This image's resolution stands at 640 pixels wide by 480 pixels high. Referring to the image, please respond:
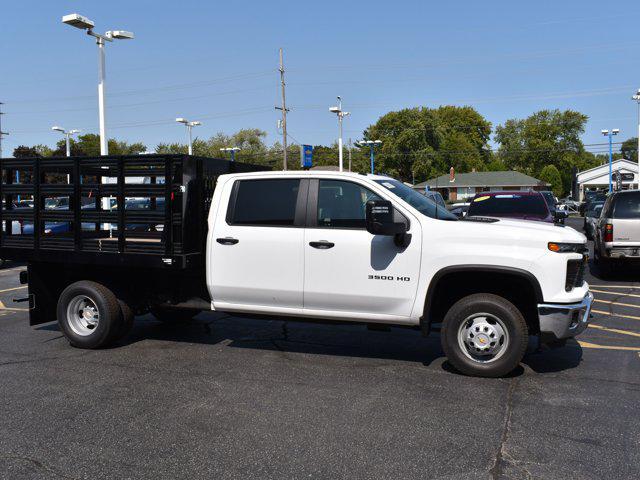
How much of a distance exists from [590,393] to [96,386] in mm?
4393

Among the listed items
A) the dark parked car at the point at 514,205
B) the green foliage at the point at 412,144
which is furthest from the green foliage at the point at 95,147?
the dark parked car at the point at 514,205

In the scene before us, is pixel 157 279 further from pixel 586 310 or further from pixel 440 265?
pixel 586 310

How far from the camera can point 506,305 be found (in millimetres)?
5582

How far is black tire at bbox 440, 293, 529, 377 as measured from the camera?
552cm

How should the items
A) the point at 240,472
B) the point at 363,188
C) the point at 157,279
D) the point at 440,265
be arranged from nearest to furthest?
1. the point at 240,472
2. the point at 440,265
3. the point at 363,188
4. the point at 157,279

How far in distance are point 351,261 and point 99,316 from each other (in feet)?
9.87

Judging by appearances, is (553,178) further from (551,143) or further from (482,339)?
(482,339)

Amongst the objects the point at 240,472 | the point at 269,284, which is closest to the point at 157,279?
the point at 269,284

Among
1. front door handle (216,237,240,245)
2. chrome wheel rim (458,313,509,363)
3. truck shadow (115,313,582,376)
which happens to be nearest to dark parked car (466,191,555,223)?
truck shadow (115,313,582,376)

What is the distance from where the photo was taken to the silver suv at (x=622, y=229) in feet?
37.2

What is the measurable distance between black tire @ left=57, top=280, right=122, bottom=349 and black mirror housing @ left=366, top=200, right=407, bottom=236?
3190 millimetres

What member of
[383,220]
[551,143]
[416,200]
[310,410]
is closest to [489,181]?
[551,143]

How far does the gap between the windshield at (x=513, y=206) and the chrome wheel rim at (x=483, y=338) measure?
6338mm

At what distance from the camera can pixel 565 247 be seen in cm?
547
